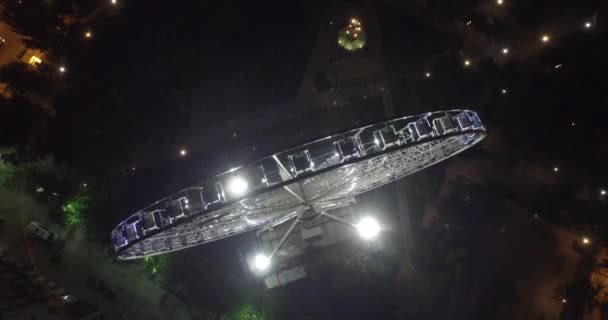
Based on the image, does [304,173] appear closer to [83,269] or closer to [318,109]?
[318,109]

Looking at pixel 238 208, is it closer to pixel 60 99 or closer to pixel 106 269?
pixel 106 269

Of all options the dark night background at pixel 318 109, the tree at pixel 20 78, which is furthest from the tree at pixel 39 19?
the tree at pixel 20 78

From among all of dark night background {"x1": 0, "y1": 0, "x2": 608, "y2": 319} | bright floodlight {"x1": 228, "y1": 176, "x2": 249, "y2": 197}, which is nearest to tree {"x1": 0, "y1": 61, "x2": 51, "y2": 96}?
dark night background {"x1": 0, "y1": 0, "x2": 608, "y2": 319}

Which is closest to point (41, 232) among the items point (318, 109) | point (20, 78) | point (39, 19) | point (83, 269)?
point (83, 269)

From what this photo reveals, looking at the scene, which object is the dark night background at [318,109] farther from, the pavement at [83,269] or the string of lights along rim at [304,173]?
the string of lights along rim at [304,173]

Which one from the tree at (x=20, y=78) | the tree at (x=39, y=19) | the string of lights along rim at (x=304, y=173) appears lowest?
the string of lights along rim at (x=304, y=173)

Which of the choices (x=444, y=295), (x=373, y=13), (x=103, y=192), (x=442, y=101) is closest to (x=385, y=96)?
(x=442, y=101)

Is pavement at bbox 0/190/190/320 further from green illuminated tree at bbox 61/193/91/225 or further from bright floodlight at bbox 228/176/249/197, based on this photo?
bright floodlight at bbox 228/176/249/197
